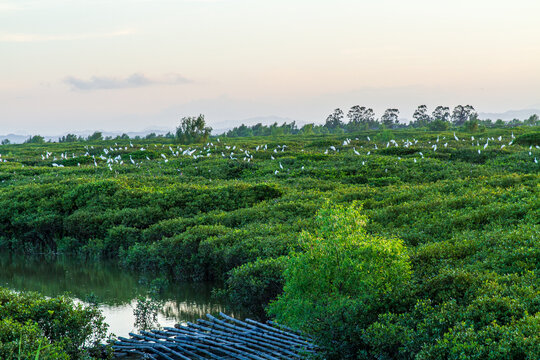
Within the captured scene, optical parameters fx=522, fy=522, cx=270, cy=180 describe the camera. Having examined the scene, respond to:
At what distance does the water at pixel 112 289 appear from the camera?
1301 centimetres

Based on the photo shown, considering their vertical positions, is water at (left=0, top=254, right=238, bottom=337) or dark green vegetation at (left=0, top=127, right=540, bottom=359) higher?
dark green vegetation at (left=0, top=127, right=540, bottom=359)

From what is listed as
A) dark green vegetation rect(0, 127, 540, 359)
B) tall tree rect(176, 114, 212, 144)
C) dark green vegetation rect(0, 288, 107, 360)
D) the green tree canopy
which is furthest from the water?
tall tree rect(176, 114, 212, 144)

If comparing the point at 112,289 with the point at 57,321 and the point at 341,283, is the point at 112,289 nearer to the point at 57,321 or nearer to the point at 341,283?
the point at 57,321

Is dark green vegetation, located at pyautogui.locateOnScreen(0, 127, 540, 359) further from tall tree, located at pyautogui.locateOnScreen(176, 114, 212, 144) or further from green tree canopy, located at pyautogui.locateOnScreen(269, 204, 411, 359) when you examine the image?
tall tree, located at pyautogui.locateOnScreen(176, 114, 212, 144)

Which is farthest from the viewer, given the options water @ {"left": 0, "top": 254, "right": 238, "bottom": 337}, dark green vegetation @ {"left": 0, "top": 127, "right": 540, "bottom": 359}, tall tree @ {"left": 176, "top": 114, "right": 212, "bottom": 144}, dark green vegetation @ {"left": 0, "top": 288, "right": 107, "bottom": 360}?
tall tree @ {"left": 176, "top": 114, "right": 212, "bottom": 144}

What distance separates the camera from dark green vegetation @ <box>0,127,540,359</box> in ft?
26.3

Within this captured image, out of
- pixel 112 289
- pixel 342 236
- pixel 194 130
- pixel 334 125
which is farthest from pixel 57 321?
pixel 334 125

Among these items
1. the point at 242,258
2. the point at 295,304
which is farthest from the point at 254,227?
the point at 295,304

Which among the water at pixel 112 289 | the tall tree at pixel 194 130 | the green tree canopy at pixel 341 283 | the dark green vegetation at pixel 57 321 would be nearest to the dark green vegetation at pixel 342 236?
the green tree canopy at pixel 341 283

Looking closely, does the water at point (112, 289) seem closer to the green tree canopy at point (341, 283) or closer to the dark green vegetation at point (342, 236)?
the dark green vegetation at point (342, 236)

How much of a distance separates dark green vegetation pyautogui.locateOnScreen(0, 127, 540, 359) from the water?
79cm

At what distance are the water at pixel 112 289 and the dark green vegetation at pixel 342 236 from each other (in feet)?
2.59

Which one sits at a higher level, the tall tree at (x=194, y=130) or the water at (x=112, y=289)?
the tall tree at (x=194, y=130)

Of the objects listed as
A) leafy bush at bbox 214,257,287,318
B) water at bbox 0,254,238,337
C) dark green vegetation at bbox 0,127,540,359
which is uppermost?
dark green vegetation at bbox 0,127,540,359
